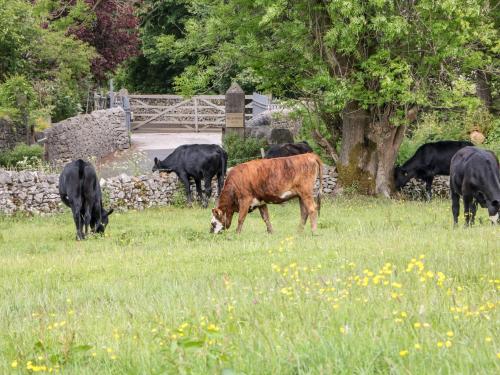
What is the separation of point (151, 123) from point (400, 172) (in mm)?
22920

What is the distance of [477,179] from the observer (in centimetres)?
1534

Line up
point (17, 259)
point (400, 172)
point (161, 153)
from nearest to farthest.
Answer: point (17, 259)
point (400, 172)
point (161, 153)

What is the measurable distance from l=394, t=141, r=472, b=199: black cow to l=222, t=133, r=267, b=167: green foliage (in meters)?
6.64

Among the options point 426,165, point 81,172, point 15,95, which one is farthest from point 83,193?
point 426,165

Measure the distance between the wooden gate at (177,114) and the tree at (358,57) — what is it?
2029 centimetres

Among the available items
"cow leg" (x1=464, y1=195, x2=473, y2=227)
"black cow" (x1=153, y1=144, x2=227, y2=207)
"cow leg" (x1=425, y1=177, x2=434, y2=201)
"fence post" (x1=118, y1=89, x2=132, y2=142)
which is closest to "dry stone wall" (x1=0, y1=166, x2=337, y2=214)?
"black cow" (x1=153, y1=144, x2=227, y2=207)

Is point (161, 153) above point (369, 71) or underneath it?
underneath

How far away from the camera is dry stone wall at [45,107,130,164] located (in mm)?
33750

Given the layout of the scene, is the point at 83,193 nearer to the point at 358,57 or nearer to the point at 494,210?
the point at 494,210

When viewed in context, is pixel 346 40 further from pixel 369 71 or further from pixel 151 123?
pixel 151 123

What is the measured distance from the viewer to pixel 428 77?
23.9m

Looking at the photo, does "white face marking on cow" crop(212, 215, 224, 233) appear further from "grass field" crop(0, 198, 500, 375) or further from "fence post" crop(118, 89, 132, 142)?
"fence post" crop(118, 89, 132, 142)

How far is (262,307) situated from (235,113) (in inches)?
1021

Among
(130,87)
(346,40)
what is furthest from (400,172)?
(130,87)
